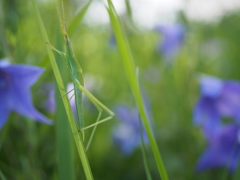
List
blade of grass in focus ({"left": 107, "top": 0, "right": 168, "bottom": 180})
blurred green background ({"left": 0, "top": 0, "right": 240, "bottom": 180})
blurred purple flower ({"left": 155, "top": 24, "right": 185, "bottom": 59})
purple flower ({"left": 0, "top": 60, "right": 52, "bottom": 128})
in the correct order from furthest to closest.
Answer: blurred purple flower ({"left": 155, "top": 24, "right": 185, "bottom": 59}), blurred green background ({"left": 0, "top": 0, "right": 240, "bottom": 180}), purple flower ({"left": 0, "top": 60, "right": 52, "bottom": 128}), blade of grass in focus ({"left": 107, "top": 0, "right": 168, "bottom": 180})

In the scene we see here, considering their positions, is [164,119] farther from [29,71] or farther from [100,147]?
[29,71]

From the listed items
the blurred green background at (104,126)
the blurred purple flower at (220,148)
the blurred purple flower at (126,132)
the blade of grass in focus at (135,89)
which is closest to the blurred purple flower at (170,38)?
the blurred green background at (104,126)

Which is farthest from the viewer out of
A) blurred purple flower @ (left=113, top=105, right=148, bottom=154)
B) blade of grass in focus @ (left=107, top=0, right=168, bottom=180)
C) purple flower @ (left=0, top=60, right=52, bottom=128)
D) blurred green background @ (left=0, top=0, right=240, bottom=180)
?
blurred purple flower @ (left=113, top=105, right=148, bottom=154)

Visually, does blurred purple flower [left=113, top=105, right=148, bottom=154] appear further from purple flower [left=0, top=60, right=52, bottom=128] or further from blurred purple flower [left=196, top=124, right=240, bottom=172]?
purple flower [left=0, top=60, right=52, bottom=128]

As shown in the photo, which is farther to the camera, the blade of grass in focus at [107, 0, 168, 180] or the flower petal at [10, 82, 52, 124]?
the flower petal at [10, 82, 52, 124]

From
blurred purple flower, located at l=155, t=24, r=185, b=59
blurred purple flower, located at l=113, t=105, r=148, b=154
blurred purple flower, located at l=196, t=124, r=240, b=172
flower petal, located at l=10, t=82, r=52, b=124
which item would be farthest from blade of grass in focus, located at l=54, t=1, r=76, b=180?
blurred purple flower, located at l=155, t=24, r=185, b=59

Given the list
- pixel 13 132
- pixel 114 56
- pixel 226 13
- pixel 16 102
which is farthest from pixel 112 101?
pixel 226 13

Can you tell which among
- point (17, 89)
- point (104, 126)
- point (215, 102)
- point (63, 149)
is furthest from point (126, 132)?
point (63, 149)
